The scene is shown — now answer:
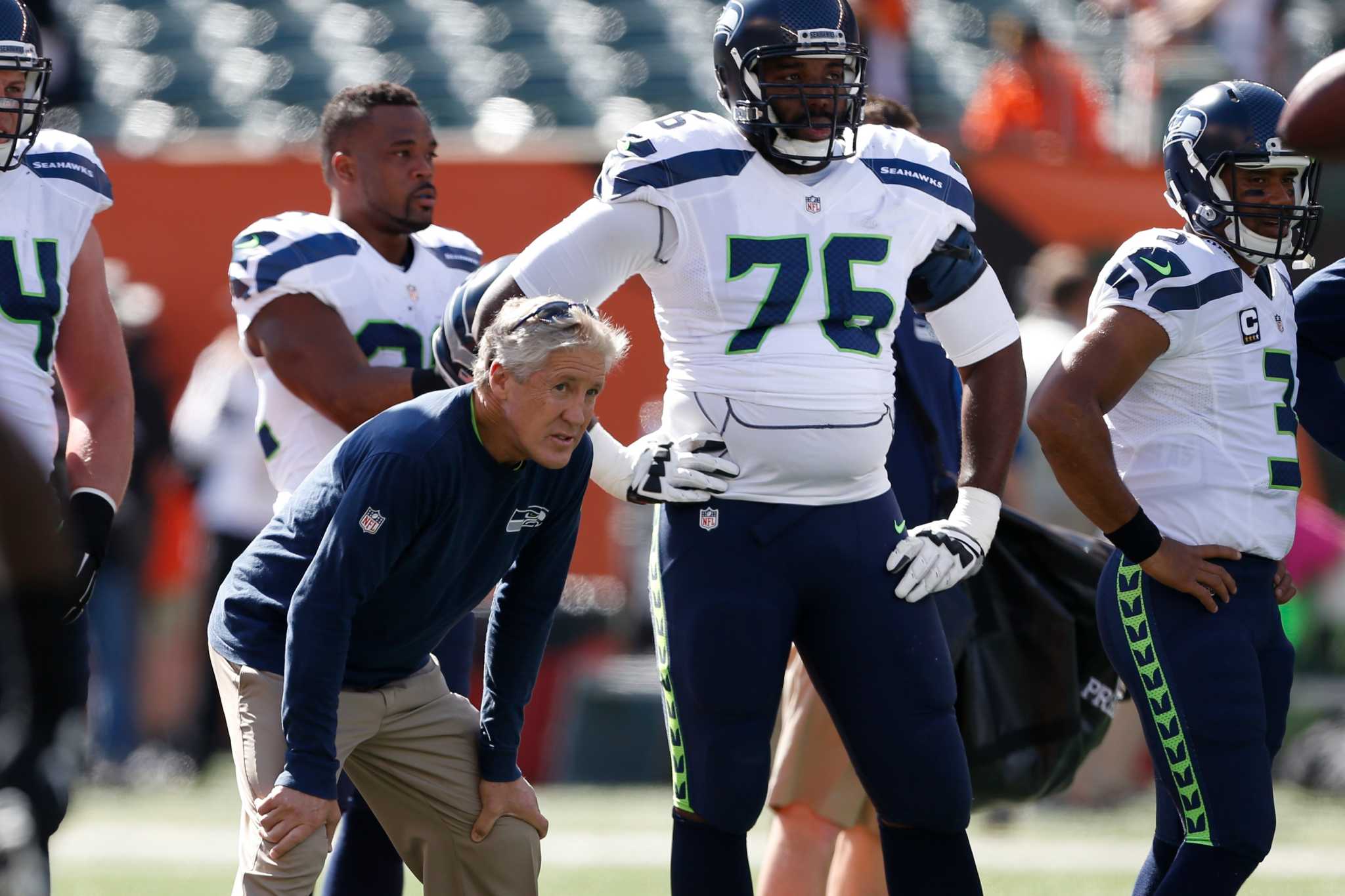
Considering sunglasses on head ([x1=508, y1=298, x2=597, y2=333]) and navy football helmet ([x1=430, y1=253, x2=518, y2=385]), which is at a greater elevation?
sunglasses on head ([x1=508, y1=298, x2=597, y2=333])

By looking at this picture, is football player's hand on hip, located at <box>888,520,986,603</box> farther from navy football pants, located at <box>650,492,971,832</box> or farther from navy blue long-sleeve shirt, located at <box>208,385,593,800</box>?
navy blue long-sleeve shirt, located at <box>208,385,593,800</box>

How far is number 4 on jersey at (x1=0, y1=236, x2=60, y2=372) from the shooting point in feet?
12.0

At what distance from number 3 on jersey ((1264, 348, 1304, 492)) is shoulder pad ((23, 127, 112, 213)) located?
2.27 m

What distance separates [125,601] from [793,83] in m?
5.21

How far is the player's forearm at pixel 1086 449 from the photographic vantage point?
137 inches

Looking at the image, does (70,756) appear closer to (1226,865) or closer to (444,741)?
(444,741)

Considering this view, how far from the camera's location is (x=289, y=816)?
10.2 ft

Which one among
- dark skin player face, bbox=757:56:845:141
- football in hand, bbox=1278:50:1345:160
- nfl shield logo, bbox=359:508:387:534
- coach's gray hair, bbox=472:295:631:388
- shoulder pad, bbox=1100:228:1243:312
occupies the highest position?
football in hand, bbox=1278:50:1345:160

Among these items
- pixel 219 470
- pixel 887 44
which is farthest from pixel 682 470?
pixel 887 44

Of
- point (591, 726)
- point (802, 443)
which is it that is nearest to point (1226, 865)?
point (802, 443)

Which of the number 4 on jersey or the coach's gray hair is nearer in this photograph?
the coach's gray hair

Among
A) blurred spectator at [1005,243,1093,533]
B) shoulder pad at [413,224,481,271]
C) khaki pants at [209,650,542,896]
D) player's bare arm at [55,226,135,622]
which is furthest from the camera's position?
blurred spectator at [1005,243,1093,533]

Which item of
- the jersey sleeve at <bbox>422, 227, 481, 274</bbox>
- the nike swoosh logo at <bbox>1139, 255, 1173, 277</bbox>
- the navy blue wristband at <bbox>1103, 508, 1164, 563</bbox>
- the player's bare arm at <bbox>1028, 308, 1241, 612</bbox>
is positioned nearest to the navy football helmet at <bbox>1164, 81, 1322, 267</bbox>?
the nike swoosh logo at <bbox>1139, 255, 1173, 277</bbox>

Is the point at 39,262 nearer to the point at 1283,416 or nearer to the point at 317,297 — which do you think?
the point at 317,297
